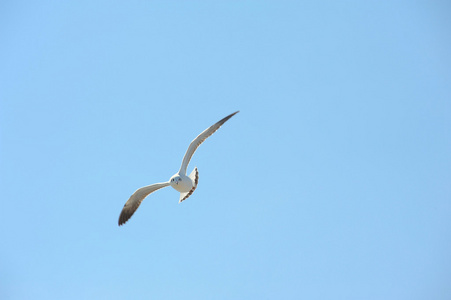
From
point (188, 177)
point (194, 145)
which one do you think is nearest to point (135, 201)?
point (188, 177)

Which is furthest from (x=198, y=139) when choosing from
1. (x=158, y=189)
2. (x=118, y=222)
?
(x=118, y=222)

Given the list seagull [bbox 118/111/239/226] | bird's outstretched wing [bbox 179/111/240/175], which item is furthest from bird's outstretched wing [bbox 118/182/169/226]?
bird's outstretched wing [bbox 179/111/240/175]

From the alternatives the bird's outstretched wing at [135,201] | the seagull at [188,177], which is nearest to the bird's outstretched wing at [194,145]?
the seagull at [188,177]

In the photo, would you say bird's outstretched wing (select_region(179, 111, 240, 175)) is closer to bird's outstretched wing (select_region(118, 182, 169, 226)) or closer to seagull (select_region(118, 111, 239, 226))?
seagull (select_region(118, 111, 239, 226))

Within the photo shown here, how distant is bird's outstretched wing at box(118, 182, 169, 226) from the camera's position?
546 inches

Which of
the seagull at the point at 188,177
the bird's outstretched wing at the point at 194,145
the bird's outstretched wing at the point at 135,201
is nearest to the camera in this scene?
the seagull at the point at 188,177

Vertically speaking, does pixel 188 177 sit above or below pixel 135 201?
below

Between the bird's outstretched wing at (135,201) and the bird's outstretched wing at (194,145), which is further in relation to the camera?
the bird's outstretched wing at (135,201)

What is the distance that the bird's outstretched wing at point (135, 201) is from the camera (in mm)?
13866

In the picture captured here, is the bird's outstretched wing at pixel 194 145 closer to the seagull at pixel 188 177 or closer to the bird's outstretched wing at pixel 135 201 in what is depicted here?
the seagull at pixel 188 177

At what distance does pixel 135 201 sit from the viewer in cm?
1429

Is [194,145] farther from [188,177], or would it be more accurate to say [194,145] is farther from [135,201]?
[135,201]

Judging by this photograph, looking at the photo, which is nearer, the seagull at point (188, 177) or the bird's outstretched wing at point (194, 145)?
the seagull at point (188, 177)

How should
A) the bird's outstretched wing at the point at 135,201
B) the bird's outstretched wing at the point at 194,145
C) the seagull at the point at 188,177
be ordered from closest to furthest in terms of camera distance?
the seagull at the point at 188,177
the bird's outstretched wing at the point at 194,145
the bird's outstretched wing at the point at 135,201
